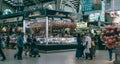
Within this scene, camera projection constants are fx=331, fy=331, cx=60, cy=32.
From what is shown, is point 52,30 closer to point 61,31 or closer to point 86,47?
point 61,31

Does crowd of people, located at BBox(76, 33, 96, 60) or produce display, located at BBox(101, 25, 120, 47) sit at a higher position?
produce display, located at BBox(101, 25, 120, 47)

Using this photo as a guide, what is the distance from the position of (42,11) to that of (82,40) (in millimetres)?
7786

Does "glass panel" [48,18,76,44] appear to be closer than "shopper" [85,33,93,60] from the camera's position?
No

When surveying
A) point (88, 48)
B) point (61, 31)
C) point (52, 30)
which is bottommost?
point (88, 48)

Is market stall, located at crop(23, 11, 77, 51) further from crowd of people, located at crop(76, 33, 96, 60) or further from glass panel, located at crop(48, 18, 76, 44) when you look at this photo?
crowd of people, located at crop(76, 33, 96, 60)

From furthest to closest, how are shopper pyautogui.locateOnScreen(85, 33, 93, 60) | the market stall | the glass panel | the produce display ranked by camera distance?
the glass panel → the market stall → shopper pyautogui.locateOnScreen(85, 33, 93, 60) → the produce display

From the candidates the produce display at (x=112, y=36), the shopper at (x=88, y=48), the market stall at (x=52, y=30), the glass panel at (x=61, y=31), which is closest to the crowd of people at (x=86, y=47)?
the shopper at (x=88, y=48)

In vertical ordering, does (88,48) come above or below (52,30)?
below

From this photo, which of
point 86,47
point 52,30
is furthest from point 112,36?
point 52,30

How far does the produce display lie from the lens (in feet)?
57.3

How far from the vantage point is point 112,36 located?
1766cm

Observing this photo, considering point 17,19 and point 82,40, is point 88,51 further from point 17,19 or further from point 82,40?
point 17,19

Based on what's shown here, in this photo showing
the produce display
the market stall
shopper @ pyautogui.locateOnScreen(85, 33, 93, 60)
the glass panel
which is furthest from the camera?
the glass panel

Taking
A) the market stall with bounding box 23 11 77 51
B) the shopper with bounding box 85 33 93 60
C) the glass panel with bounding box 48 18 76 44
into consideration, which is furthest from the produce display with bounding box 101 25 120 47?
the glass panel with bounding box 48 18 76 44
